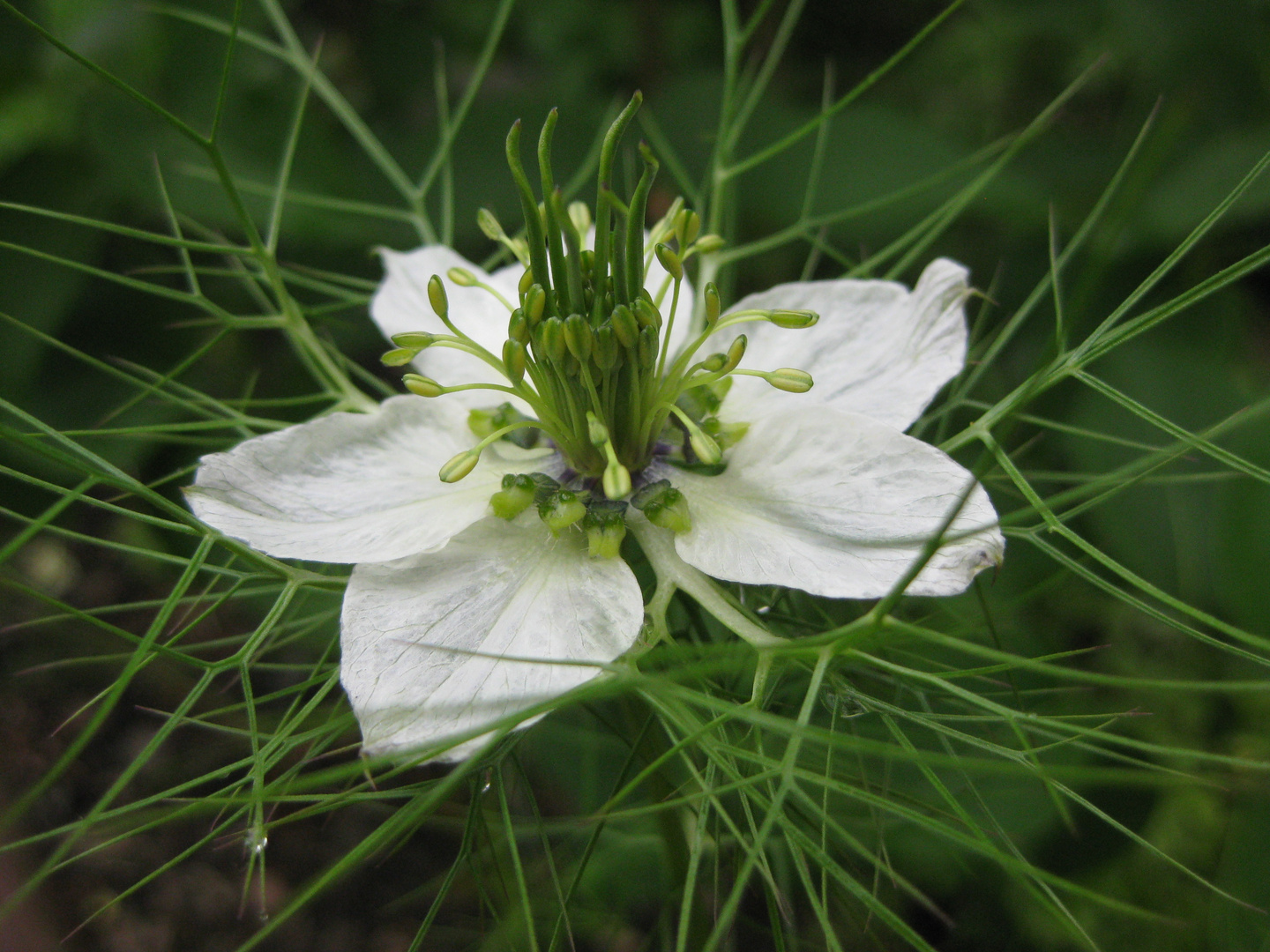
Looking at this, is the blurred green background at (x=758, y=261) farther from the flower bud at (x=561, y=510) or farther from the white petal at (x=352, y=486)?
the flower bud at (x=561, y=510)

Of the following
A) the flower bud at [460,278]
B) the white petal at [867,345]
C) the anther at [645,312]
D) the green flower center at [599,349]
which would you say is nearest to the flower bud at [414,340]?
the green flower center at [599,349]

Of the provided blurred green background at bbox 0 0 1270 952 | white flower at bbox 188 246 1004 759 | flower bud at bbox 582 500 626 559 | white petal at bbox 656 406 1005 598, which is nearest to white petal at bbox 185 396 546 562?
white flower at bbox 188 246 1004 759

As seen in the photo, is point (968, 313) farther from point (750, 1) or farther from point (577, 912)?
point (577, 912)

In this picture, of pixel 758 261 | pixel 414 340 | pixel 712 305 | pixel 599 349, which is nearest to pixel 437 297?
pixel 414 340

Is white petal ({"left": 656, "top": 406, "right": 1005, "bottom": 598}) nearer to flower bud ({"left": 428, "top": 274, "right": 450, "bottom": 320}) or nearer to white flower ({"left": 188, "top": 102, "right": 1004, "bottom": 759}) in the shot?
white flower ({"left": 188, "top": 102, "right": 1004, "bottom": 759})

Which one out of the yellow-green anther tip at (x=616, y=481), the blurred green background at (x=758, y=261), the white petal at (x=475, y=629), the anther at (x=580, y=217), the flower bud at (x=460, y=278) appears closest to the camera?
the white petal at (x=475, y=629)

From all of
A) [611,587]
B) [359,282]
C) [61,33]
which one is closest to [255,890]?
[359,282]
